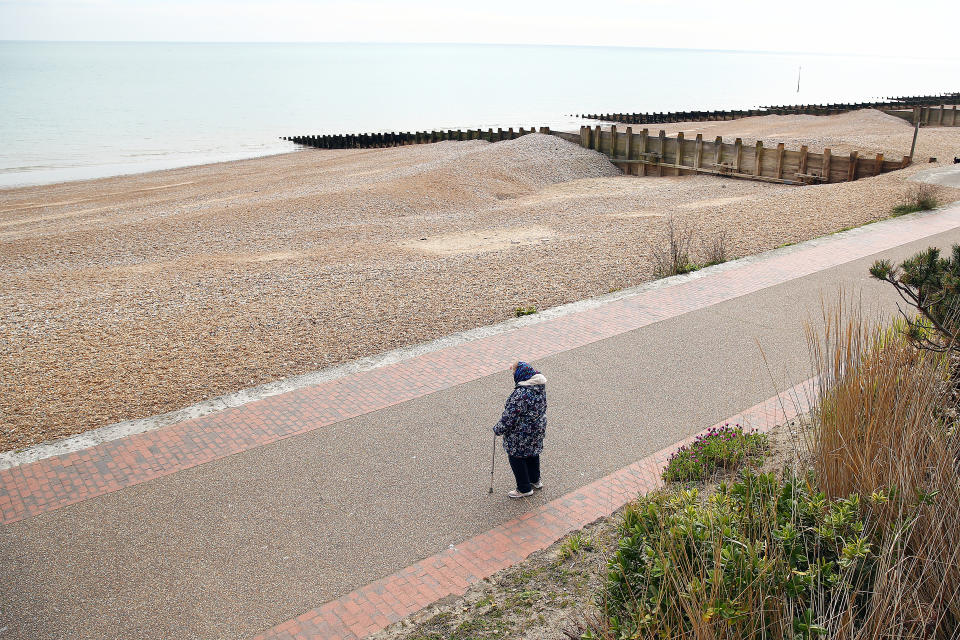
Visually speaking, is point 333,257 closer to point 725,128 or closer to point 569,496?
point 569,496

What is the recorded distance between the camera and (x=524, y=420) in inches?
229

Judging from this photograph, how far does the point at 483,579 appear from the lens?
5020 mm

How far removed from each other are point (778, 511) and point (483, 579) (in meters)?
2.09

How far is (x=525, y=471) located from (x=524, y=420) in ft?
1.49

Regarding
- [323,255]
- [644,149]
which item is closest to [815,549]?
[323,255]

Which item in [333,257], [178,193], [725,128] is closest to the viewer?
[333,257]

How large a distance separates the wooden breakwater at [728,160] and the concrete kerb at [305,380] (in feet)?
Answer: 38.6

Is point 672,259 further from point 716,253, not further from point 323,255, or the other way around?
point 323,255

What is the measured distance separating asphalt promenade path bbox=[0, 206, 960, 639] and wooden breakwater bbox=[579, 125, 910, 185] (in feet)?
45.7

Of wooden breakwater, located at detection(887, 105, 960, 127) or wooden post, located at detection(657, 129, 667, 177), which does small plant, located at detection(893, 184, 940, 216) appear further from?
wooden breakwater, located at detection(887, 105, 960, 127)

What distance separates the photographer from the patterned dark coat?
229 inches

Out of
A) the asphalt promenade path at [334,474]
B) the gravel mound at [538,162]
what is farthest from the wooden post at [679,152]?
the asphalt promenade path at [334,474]

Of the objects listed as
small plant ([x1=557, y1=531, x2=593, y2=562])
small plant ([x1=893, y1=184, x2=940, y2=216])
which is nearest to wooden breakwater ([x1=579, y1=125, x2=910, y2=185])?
small plant ([x1=893, y1=184, x2=940, y2=216])

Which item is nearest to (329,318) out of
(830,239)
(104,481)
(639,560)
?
(104,481)
